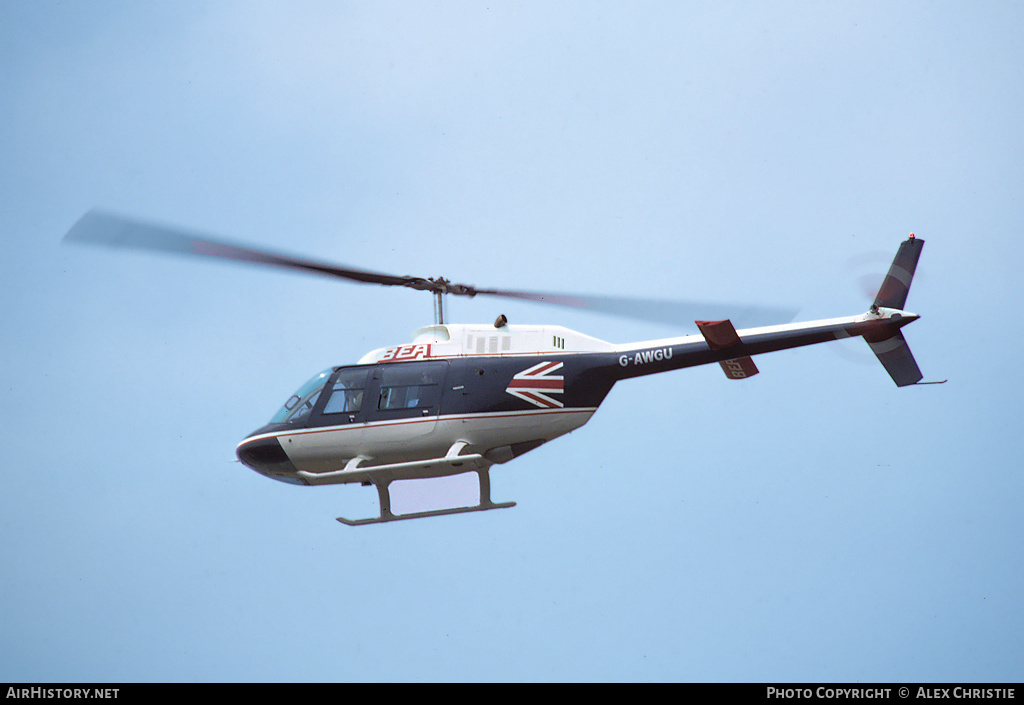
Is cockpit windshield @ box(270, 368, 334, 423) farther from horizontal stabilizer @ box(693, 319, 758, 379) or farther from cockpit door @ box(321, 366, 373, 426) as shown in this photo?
horizontal stabilizer @ box(693, 319, 758, 379)

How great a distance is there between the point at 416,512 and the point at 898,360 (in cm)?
868

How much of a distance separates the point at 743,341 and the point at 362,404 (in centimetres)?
671

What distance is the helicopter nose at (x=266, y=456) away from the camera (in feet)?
71.8

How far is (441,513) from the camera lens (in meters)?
21.0

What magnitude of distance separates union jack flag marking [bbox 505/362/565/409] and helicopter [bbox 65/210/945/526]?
0.02m

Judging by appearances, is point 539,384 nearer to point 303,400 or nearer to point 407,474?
point 407,474

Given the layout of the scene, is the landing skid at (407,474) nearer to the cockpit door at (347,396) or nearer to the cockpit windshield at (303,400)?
the cockpit door at (347,396)

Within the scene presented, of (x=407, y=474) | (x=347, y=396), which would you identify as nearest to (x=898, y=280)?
(x=407, y=474)

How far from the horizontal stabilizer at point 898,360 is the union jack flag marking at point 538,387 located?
5405mm

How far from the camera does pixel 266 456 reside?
2200 cm

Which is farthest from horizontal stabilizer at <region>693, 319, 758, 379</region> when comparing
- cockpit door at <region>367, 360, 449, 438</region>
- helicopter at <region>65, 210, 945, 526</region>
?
cockpit door at <region>367, 360, 449, 438</region>
